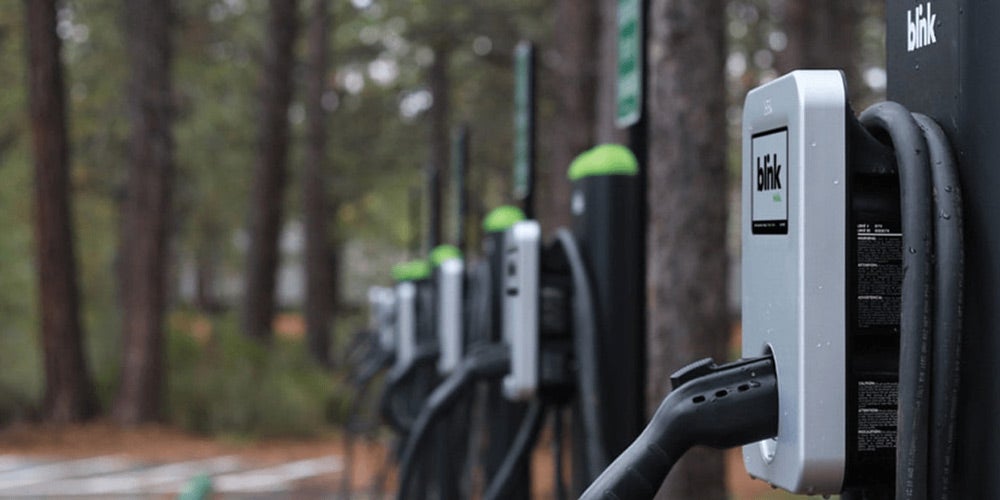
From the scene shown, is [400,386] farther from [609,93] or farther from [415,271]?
[609,93]

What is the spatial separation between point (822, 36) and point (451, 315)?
11924 mm

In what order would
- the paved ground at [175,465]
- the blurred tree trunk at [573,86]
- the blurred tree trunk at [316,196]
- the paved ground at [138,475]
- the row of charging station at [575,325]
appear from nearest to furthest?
the row of charging station at [575,325] < the paved ground at [138,475] < the paved ground at [175,465] < the blurred tree trunk at [573,86] < the blurred tree trunk at [316,196]

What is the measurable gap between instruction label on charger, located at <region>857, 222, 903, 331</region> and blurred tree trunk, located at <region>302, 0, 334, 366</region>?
20.1 m

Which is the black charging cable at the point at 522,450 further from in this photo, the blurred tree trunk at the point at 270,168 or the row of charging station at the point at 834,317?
the blurred tree trunk at the point at 270,168

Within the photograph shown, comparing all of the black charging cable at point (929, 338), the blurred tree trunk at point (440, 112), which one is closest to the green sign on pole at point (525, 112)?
the black charging cable at point (929, 338)

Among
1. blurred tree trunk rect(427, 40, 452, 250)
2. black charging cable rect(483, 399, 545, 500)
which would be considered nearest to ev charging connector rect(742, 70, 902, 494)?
black charging cable rect(483, 399, 545, 500)

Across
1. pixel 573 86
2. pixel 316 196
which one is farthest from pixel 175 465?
pixel 316 196

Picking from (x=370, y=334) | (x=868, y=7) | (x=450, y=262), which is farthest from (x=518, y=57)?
(x=868, y=7)

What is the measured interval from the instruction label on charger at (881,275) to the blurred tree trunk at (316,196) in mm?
20074

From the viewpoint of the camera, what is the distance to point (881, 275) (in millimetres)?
1535

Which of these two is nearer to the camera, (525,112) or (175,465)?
(525,112)

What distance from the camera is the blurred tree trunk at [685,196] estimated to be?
18.7ft

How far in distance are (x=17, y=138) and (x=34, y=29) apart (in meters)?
6.93

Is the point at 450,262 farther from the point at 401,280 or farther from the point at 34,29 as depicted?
the point at 34,29
